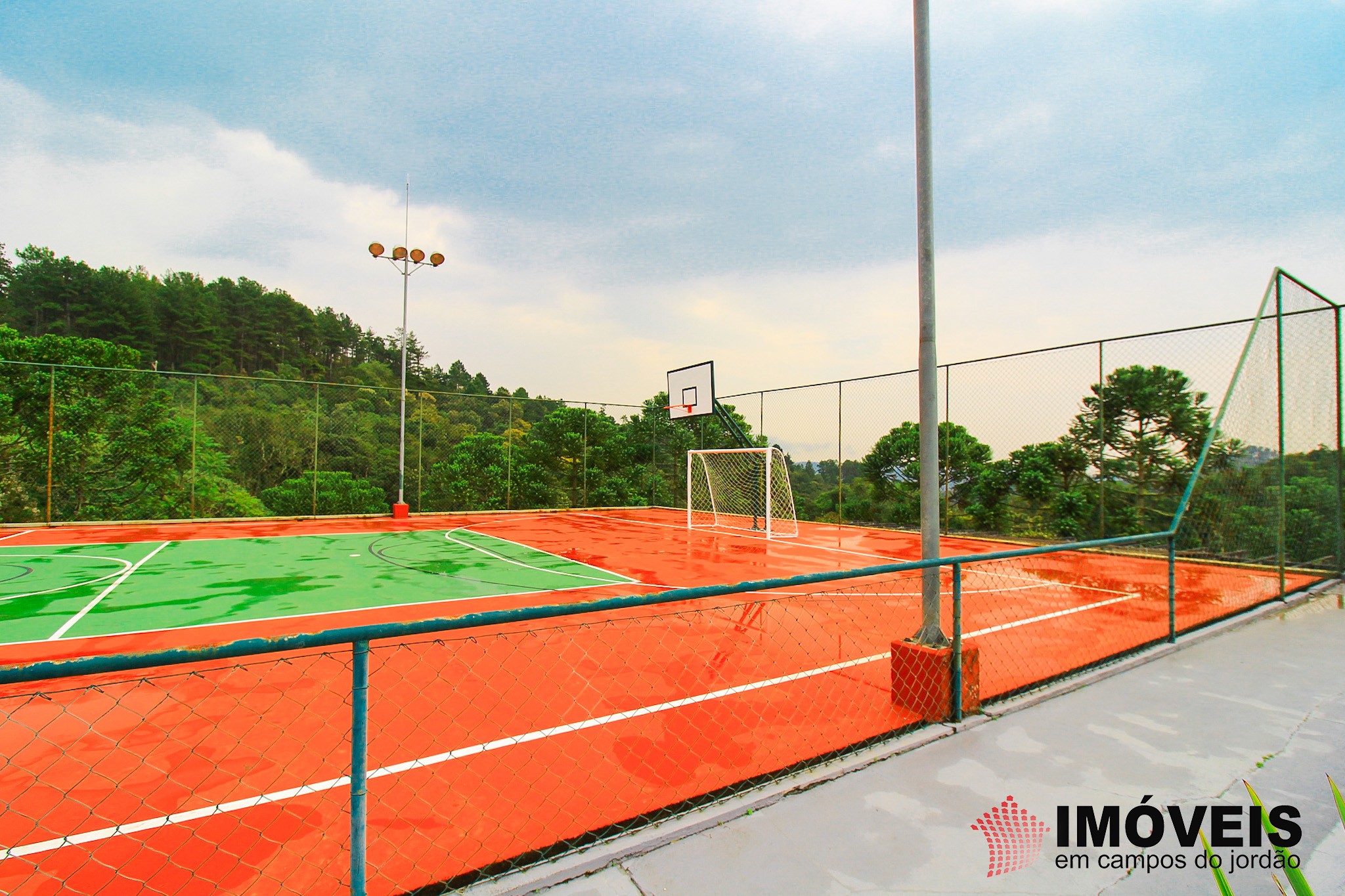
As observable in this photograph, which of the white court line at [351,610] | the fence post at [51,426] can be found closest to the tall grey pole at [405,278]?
the fence post at [51,426]

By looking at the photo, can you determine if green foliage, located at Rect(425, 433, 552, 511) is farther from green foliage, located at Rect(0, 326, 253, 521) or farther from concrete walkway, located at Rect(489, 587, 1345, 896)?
concrete walkway, located at Rect(489, 587, 1345, 896)

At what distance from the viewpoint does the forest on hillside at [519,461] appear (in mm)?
→ 8242

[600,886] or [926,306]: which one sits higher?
[926,306]

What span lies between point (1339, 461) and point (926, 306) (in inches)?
288

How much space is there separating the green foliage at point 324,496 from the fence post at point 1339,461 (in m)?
19.3

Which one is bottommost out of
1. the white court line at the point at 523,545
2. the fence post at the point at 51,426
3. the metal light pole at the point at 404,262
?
the white court line at the point at 523,545

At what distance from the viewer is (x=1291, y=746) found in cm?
307

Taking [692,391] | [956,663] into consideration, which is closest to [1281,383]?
[956,663]

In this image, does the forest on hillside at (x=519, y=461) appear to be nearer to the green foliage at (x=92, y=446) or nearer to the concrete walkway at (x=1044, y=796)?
the green foliage at (x=92, y=446)

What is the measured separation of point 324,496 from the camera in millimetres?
16016

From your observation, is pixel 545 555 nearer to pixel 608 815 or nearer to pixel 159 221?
pixel 608 815

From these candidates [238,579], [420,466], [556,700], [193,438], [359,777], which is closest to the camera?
[359,777]

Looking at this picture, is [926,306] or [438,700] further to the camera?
[438,700]

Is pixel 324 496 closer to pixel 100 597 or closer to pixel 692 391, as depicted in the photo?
pixel 100 597
